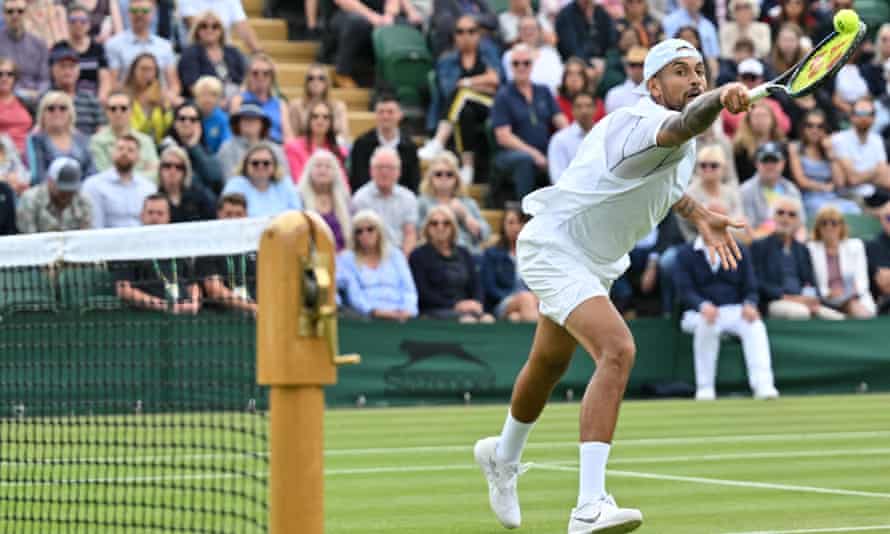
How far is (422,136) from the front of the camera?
2173 cm

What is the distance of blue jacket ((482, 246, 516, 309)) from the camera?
728 inches

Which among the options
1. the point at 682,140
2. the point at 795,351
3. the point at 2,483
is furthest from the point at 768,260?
the point at 682,140

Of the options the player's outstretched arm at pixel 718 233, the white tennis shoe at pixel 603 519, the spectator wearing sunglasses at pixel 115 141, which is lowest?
the white tennis shoe at pixel 603 519

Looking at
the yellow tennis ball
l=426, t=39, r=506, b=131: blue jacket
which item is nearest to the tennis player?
the yellow tennis ball

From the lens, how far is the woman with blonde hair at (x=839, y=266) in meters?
19.6

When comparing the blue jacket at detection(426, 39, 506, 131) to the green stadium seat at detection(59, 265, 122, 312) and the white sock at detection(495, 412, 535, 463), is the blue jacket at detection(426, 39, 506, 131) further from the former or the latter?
the white sock at detection(495, 412, 535, 463)

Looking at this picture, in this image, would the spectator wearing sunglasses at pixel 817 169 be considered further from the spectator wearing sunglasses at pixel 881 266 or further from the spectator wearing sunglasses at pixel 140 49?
the spectator wearing sunglasses at pixel 140 49

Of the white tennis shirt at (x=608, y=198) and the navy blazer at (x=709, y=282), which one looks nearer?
the white tennis shirt at (x=608, y=198)

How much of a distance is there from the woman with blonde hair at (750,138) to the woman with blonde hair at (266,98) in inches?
221

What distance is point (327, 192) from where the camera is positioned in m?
17.6

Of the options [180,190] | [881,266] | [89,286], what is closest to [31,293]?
[89,286]

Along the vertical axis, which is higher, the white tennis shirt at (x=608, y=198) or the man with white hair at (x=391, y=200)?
the man with white hair at (x=391, y=200)

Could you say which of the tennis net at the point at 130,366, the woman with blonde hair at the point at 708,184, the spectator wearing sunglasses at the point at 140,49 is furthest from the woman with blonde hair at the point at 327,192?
the tennis net at the point at 130,366

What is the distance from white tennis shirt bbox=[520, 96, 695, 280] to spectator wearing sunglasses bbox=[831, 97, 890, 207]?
1459 centimetres
